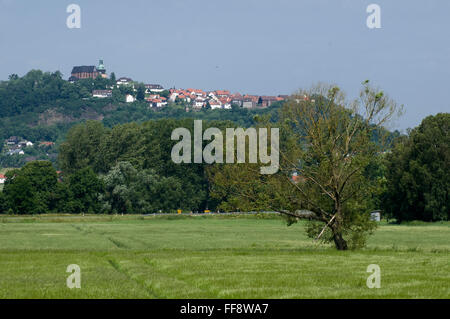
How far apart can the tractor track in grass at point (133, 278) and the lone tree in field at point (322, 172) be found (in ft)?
26.6

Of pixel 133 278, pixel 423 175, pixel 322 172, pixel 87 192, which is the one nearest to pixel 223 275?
pixel 133 278

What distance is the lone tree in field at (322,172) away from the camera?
40156 millimetres

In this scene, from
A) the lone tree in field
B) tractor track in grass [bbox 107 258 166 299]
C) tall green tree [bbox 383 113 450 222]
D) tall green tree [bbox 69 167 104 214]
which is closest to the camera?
tractor track in grass [bbox 107 258 166 299]

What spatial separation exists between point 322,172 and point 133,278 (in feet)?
51.7

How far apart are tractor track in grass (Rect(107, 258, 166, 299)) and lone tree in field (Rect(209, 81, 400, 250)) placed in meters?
8.11

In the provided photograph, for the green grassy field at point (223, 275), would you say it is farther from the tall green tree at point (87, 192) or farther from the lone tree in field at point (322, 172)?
the tall green tree at point (87, 192)

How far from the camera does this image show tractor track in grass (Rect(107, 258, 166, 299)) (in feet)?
76.3

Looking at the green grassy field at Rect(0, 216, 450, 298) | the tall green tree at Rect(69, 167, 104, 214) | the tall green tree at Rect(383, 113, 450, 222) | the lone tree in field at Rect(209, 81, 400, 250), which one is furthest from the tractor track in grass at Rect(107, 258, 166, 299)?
the tall green tree at Rect(69, 167, 104, 214)

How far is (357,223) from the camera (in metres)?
40.7

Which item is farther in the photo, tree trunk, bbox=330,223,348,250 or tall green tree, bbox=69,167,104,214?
tall green tree, bbox=69,167,104,214

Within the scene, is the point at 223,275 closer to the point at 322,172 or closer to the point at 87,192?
the point at 322,172

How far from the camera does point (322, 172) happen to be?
40.5 meters

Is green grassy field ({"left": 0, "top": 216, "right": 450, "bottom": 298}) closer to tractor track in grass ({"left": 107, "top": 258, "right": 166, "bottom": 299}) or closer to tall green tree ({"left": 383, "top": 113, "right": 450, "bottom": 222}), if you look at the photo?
tractor track in grass ({"left": 107, "top": 258, "right": 166, "bottom": 299})
